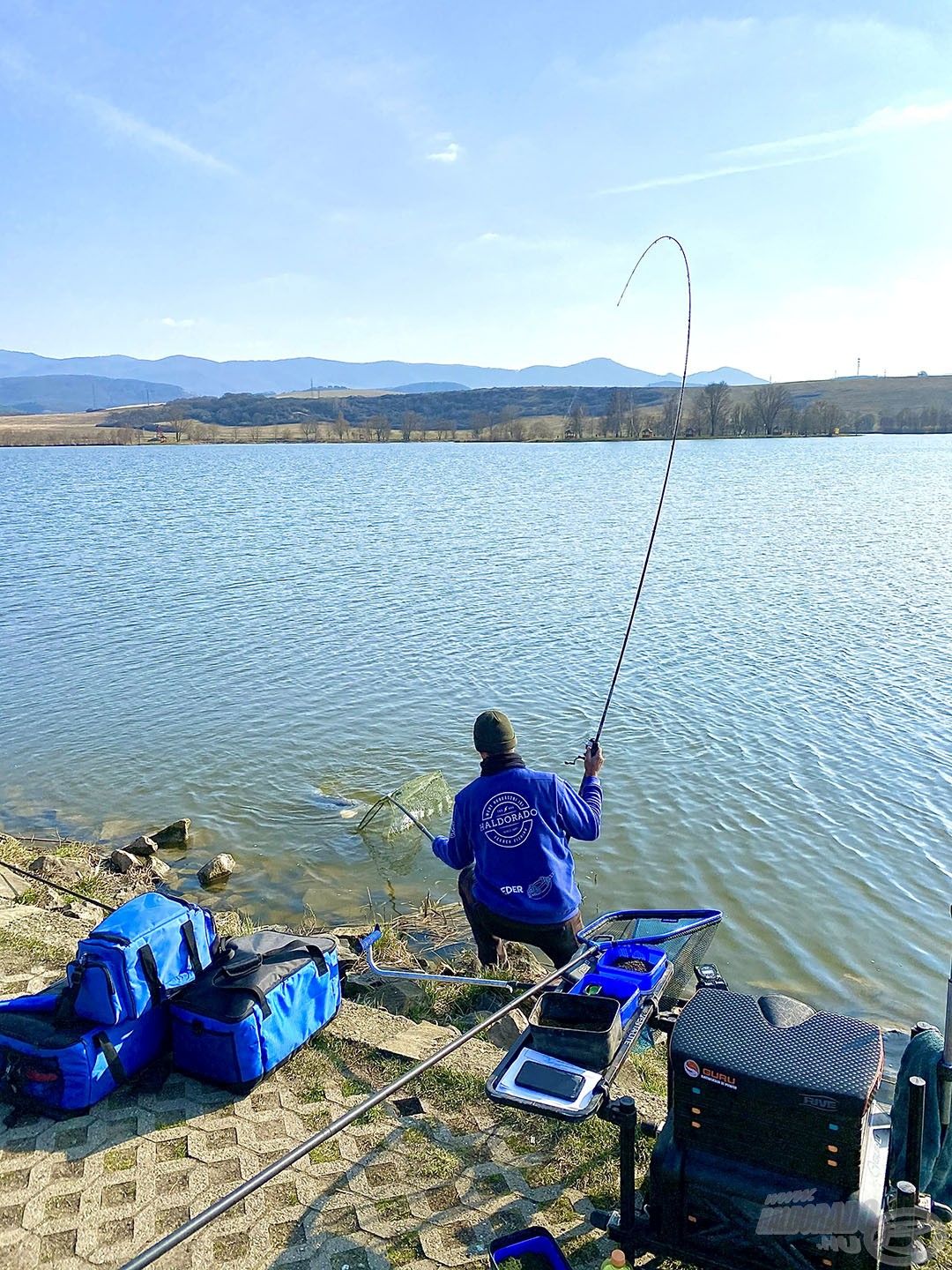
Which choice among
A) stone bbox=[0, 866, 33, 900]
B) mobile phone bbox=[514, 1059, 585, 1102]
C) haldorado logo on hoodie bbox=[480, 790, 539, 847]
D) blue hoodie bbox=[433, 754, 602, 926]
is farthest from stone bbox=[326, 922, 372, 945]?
mobile phone bbox=[514, 1059, 585, 1102]

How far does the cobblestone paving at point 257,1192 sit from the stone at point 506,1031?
0.69 metres

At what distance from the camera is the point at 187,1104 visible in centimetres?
458

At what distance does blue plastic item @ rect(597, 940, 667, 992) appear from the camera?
4832mm

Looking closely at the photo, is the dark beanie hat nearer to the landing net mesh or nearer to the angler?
the angler

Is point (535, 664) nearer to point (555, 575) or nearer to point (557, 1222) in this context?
point (555, 575)

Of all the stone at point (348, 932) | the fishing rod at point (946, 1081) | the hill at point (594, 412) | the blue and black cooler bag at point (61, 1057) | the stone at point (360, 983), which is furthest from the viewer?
the hill at point (594, 412)

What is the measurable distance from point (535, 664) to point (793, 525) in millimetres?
21291

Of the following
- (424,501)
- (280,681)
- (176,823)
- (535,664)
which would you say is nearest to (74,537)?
(424,501)

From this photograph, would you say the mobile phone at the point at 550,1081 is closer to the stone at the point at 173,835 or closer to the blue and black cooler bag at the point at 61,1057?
the blue and black cooler bag at the point at 61,1057

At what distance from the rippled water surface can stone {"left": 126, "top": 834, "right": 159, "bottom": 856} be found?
47 cm

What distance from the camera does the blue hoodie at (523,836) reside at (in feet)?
17.9

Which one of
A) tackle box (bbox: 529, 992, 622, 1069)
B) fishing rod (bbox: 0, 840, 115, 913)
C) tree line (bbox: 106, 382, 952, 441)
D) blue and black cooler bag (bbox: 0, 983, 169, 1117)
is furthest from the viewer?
tree line (bbox: 106, 382, 952, 441)

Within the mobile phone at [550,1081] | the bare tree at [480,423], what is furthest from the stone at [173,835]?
the bare tree at [480,423]

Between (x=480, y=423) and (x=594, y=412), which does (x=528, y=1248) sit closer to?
(x=480, y=423)
